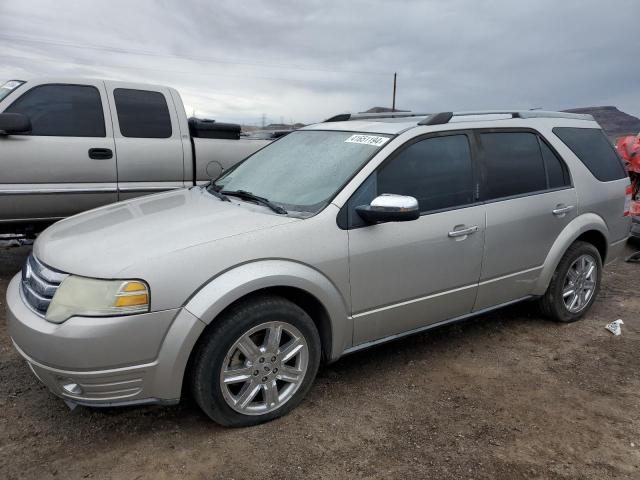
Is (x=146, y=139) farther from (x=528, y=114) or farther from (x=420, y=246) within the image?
(x=528, y=114)

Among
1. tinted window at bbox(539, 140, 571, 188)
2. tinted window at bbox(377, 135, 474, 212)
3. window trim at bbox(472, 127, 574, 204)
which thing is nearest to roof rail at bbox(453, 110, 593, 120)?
window trim at bbox(472, 127, 574, 204)

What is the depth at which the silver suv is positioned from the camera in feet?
8.20

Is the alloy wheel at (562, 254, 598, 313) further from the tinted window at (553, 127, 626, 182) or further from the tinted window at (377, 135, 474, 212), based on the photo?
the tinted window at (377, 135, 474, 212)

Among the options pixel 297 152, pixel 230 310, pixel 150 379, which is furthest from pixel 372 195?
pixel 150 379

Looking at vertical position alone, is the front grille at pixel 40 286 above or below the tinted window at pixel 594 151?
below

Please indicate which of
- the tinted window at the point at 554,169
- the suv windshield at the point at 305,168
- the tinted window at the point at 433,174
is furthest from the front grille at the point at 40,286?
the tinted window at the point at 554,169

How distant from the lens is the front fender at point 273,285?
2568 millimetres

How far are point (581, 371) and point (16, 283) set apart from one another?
371cm

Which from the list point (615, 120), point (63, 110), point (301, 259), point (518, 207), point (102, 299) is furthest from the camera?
point (615, 120)

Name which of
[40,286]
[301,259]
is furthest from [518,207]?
[40,286]

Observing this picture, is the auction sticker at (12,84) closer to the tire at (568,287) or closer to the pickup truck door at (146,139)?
the pickup truck door at (146,139)

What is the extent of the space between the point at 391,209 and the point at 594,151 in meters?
2.63

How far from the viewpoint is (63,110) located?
523 cm

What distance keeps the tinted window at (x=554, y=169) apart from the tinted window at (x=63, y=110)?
4.19 m
